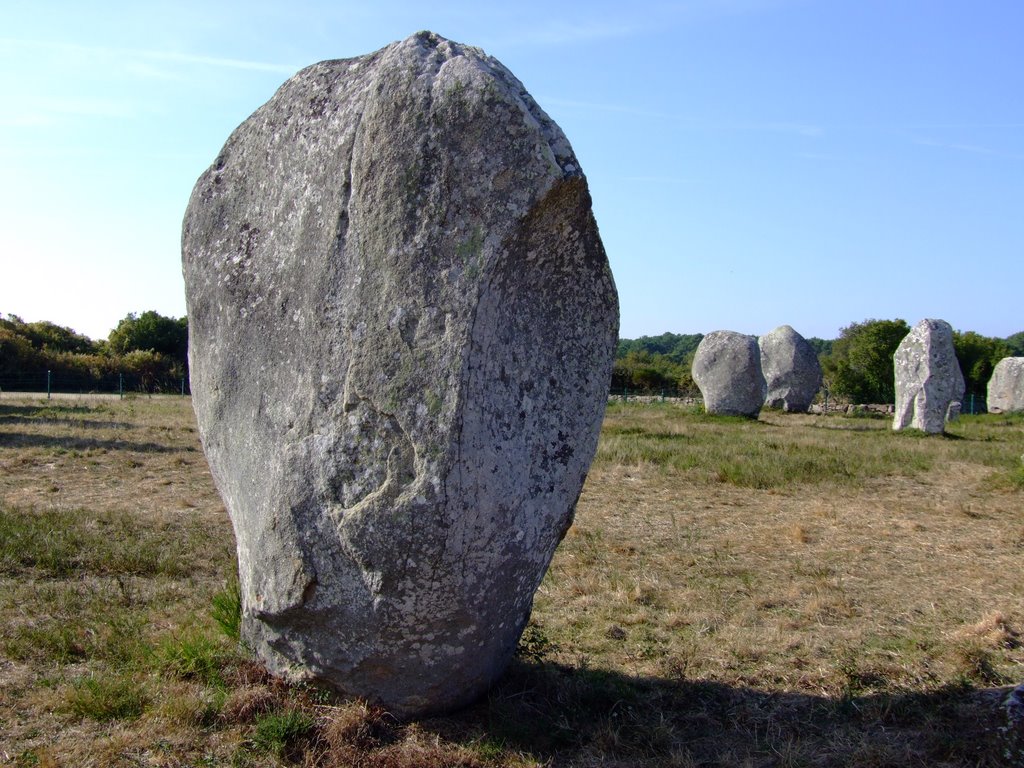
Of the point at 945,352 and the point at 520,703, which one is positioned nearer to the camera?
the point at 520,703

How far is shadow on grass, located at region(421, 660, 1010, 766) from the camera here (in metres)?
3.72

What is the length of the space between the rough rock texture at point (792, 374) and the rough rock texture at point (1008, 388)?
21.2 feet

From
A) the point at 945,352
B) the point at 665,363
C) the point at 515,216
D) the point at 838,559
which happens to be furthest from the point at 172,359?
the point at 515,216

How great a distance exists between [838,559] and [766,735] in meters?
3.74

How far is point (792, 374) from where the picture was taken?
28484mm

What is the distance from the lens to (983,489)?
1107 centimetres

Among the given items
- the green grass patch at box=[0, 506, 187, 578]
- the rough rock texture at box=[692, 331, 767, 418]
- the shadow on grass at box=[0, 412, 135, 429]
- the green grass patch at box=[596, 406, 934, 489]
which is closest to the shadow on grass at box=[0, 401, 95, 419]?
the shadow on grass at box=[0, 412, 135, 429]

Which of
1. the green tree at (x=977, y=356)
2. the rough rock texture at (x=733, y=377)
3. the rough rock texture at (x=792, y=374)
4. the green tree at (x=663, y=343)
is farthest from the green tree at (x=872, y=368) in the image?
the green tree at (x=663, y=343)

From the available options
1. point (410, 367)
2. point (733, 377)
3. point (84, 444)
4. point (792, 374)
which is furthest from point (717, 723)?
point (792, 374)

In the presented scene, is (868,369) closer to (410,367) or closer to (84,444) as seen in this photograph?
(84,444)

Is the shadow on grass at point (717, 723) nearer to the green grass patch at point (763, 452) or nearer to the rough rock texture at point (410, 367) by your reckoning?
the rough rock texture at point (410, 367)

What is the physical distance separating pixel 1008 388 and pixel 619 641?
29.9 meters

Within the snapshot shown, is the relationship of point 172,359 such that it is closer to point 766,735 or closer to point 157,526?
point 157,526

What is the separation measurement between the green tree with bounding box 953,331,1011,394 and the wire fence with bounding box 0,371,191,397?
30532 millimetres
